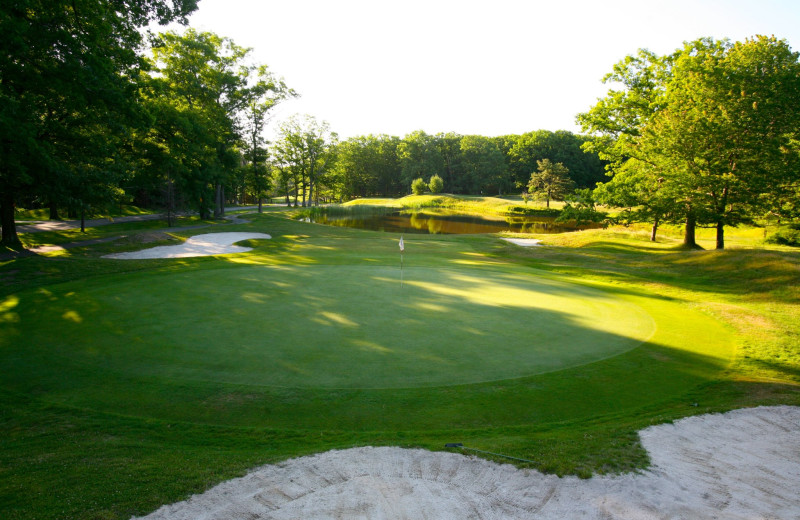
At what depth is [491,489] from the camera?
3992mm

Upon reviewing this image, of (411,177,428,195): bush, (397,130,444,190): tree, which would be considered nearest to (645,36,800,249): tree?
(411,177,428,195): bush

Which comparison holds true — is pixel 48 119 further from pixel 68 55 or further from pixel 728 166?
pixel 728 166

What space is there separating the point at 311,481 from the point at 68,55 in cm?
1696

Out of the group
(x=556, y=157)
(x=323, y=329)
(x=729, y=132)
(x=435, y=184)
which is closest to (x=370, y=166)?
(x=435, y=184)

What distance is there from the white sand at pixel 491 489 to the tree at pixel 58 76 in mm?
14722

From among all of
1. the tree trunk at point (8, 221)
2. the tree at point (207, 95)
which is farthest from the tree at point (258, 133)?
the tree trunk at point (8, 221)

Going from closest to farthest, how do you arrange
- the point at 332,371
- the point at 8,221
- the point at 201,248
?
the point at 332,371, the point at 8,221, the point at 201,248

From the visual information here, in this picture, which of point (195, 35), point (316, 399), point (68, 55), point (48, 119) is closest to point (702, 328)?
point (316, 399)

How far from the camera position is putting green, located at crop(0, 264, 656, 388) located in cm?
682

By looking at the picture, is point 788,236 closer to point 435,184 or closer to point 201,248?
point 201,248

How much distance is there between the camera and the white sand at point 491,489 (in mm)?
3648

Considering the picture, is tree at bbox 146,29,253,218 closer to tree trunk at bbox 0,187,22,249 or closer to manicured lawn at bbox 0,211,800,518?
tree trunk at bbox 0,187,22,249

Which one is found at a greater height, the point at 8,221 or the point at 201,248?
the point at 8,221

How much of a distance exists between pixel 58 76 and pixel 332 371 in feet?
49.5
